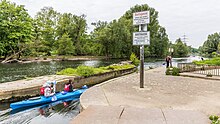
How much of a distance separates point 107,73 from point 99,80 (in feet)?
6.72

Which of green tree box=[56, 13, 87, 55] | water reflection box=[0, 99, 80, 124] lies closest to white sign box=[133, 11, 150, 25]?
water reflection box=[0, 99, 80, 124]

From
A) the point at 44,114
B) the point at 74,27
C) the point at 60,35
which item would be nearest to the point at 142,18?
the point at 44,114

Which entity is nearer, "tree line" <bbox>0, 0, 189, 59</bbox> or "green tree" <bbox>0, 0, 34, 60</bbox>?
"green tree" <bbox>0, 0, 34, 60</bbox>

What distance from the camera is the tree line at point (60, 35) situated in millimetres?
43250

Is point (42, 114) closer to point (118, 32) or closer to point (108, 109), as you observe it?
point (108, 109)

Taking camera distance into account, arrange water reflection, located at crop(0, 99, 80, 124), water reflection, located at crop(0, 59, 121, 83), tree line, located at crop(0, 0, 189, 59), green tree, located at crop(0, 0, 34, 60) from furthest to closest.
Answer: tree line, located at crop(0, 0, 189, 59)
green tree, located at crop(0, 0, 34, 60)
water reflection, located at crop(0, 59, 121, 83)
water reflection, located at crop(0, 99, 80, 124)

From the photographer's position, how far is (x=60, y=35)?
194 ft

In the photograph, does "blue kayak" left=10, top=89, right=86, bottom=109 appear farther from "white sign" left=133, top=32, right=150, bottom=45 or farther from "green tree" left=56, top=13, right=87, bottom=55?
"green tree" left=56, top=13, right=87, bottom=55

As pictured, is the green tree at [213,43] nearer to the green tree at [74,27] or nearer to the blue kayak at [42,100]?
the green tree at [74,27]

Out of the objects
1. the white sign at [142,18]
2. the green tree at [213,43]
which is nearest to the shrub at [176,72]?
the white sign at [142,18]

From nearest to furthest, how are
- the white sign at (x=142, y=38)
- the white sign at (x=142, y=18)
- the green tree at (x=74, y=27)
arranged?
the white sign at (x=142, y=18)
the white sign at (x=142, y=38)
the green tree at (x=74, y=27)

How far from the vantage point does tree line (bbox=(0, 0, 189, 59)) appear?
4325 centimetres

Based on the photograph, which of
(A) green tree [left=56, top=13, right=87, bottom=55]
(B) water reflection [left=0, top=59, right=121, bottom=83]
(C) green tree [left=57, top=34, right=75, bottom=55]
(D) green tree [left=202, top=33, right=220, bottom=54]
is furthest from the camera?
(D) green tree [left=202, top=33, right=220, bottom=54]

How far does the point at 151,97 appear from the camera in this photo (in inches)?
266
